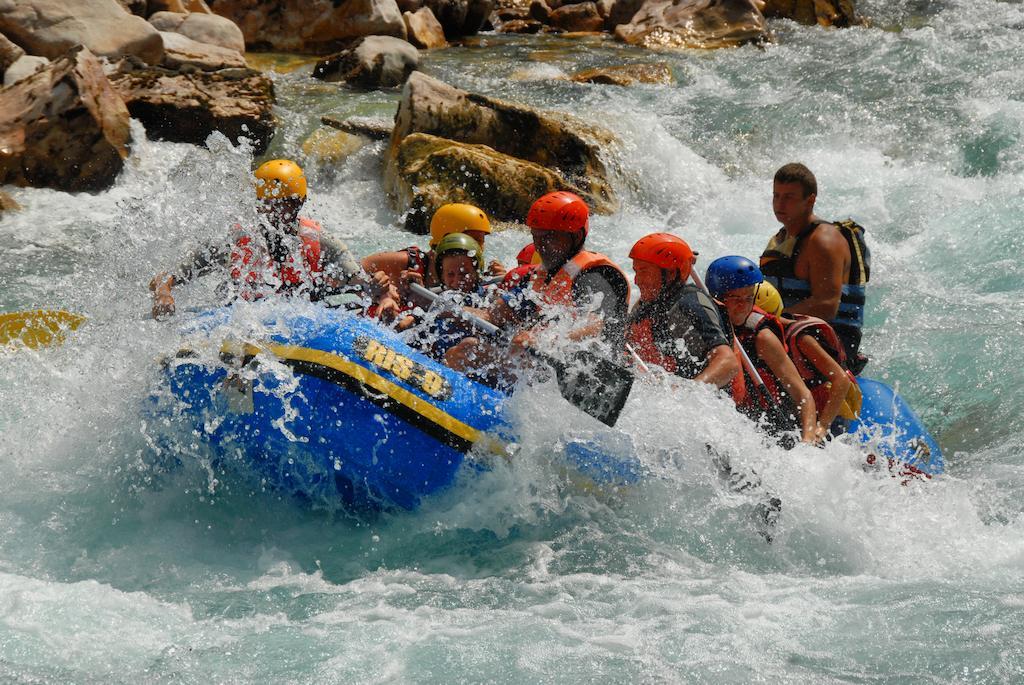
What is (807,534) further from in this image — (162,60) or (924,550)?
(162,60)

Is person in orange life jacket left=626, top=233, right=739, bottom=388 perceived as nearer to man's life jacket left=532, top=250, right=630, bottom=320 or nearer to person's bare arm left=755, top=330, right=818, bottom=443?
man's life jacket left=532, top=250, right=630, bottom=320

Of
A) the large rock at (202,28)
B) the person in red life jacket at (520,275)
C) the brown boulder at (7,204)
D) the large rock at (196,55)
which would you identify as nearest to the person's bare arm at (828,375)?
the person in red life jacket at (520,275)

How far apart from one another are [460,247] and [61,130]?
5407 millimetres

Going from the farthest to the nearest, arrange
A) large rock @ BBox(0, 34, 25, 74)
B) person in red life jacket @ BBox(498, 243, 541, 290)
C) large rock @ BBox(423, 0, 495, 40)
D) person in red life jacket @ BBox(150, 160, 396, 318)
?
large rock @ BBox(423, 0, 495, 40) < large rock @ BBox(0, 34, 25, 74) < person in red life jacket @ BBox(498, 243, 541, 290) < person in red life jacket @ BBox(150, 160, 396, 318)

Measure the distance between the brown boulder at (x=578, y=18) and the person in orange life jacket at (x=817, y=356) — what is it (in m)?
12.3

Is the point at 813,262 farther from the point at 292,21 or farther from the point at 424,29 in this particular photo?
the point at 424,29

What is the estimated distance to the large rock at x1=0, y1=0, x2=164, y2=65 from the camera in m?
11.3

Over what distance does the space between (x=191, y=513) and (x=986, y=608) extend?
324 centimetres

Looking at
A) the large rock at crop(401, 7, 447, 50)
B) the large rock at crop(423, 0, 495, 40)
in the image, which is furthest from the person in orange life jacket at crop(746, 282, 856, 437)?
the large rock at crop(423, 0, 495, 40)

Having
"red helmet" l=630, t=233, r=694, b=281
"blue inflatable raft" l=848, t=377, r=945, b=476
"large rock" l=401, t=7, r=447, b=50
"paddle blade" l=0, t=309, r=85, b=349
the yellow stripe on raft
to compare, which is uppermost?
"red helmet" l=630, t=233, r=694, b=281

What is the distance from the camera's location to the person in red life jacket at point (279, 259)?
5219 millimetres

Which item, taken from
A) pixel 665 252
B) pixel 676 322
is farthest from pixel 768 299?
pixel 665 252

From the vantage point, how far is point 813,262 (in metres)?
5.65

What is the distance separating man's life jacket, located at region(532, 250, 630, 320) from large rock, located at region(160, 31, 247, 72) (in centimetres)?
761
